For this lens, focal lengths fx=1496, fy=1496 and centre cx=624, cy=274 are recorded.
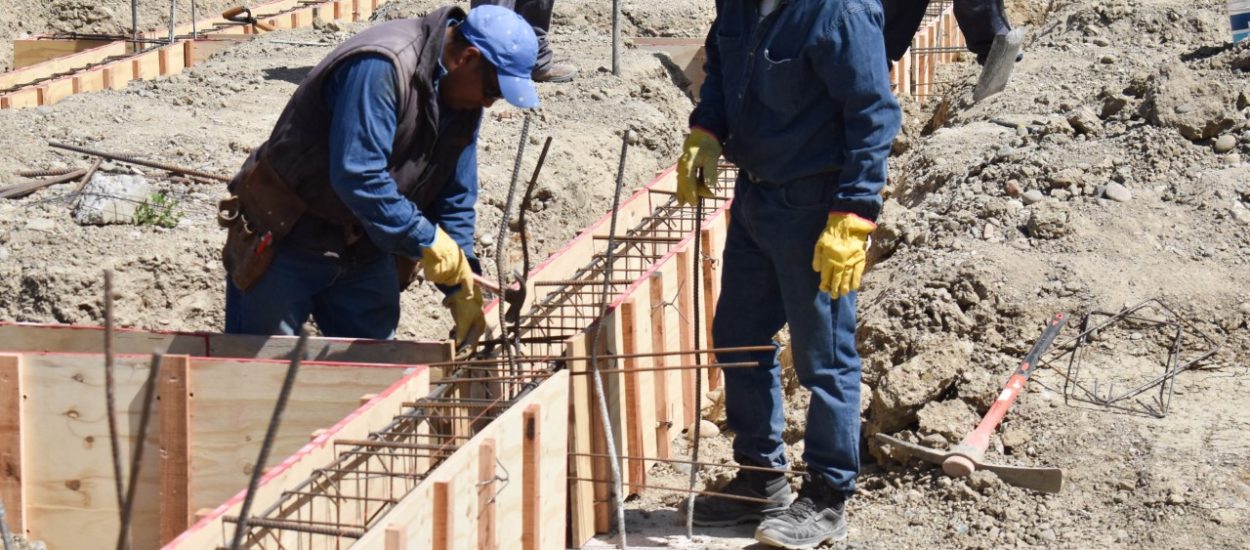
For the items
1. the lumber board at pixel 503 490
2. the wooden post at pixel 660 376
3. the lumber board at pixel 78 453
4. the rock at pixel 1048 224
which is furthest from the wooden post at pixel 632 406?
the rock at pixel 1048 224

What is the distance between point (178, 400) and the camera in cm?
462

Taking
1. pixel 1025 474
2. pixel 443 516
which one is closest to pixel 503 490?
pixel 443 516

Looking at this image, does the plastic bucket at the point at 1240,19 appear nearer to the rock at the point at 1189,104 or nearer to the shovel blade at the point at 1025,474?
the rock at the point at 1189,104

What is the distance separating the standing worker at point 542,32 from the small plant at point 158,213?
9.12 feet

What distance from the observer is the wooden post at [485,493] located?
3.99 metres

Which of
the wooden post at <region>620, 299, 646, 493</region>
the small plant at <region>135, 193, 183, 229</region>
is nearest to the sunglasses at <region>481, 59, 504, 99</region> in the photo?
the wooden post at <region>620, 299, 646, 493</region>

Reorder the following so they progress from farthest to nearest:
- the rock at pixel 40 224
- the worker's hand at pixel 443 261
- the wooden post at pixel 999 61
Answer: the wooden post at pixel 999 61, the rock at pixel 40 224, the worker's hand at pixel 443 261

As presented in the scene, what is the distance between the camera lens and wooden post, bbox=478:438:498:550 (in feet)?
13.1

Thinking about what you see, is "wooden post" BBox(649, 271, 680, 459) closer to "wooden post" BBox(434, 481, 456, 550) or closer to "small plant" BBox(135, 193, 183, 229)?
"wooden post" BBox(434, 481, 456, 550)

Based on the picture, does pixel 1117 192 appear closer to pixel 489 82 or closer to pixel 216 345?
pixel 489 82

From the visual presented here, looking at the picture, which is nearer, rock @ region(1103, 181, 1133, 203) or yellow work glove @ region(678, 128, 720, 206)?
yellow work glove @ region(678, 128, 720, 206)

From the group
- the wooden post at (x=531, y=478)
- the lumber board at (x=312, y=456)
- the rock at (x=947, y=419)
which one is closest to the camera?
the lumber board at (x=312, y=456)

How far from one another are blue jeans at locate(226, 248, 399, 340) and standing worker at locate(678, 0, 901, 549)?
1086 mm

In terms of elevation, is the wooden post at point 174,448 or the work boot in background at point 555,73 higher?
the work boot in background at point 555,73
